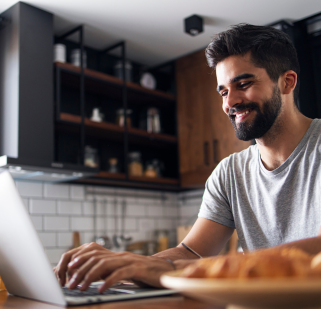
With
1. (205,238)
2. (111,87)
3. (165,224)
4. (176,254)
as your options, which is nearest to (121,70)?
(111,87)

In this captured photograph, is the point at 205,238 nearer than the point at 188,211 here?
Yes

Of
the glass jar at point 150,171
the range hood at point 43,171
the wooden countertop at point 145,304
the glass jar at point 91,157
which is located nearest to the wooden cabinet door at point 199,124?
the glass jar at point 150,171

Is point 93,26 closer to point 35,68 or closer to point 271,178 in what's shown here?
point 35,68

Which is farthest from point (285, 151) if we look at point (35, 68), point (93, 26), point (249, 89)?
point (93, 26)

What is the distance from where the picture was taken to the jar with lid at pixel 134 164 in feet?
10.9

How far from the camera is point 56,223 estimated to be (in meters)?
2.97

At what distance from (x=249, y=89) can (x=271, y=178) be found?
324 millimetres

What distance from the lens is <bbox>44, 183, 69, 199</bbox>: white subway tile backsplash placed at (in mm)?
2961

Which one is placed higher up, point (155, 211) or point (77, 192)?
point (77, 192)

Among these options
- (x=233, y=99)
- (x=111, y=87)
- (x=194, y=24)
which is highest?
(x=194, y=24)

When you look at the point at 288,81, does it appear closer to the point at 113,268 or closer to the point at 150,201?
the point at 113,268

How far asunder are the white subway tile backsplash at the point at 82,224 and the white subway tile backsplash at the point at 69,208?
62 millimetres

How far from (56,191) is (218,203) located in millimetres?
1853

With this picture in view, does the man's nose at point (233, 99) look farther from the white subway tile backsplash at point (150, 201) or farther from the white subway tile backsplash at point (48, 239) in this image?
the white subway tile backsplash at point (150, 201)
